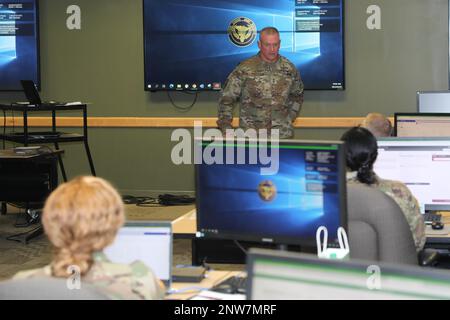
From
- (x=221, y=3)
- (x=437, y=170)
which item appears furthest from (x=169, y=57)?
(x=437, y=170)

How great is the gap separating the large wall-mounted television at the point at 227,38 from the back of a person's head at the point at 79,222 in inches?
237

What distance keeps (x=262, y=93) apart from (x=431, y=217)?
2.55 metres

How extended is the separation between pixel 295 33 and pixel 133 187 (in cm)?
249

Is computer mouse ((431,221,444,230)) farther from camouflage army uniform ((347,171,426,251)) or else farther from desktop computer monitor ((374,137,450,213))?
camouflage army uniform ((347,171,426,251))

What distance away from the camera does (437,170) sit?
13.3 feet

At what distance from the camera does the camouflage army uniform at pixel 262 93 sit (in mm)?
6418

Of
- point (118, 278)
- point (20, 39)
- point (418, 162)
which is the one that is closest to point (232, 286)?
point (118, 278)

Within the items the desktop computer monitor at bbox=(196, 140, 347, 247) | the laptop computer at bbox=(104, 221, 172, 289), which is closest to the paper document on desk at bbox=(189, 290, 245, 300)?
the laptop computer at bbox=(104, 221, 172, 289)

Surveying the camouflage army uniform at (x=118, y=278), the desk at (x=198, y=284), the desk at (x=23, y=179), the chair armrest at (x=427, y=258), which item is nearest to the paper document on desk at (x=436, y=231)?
the chair armrest at (x=427, y=258)

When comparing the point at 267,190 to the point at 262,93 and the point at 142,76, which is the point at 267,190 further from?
the point at 142,76

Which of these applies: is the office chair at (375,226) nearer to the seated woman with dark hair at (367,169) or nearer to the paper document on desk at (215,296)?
the seated woman with dark hair at (367,169)

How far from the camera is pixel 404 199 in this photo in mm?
3373

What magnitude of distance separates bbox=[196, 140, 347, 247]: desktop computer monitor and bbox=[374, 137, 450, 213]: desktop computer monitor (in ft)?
3.91
